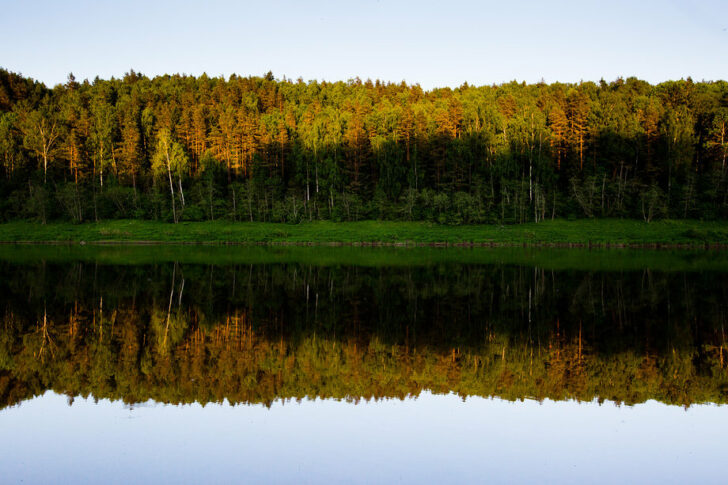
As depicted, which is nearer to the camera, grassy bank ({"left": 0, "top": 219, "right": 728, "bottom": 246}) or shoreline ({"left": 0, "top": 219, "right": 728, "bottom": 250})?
shoreline ({"left": 0, "top": 219, "right": 728, "bottom": 250})

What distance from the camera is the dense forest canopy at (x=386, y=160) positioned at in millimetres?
58875

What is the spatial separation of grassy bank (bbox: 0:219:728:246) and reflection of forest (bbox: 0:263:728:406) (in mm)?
27187

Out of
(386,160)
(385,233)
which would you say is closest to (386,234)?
(385,233)

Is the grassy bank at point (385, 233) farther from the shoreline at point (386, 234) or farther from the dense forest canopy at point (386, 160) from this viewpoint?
the dense forest canopy at point (386, 160)

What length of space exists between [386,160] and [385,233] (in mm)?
17980

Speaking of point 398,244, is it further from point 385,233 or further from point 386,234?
point 385,233

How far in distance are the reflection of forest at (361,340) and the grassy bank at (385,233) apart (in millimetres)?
27187

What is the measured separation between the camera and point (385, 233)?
51.8m

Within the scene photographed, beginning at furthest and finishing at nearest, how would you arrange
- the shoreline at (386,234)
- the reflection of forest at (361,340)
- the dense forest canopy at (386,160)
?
the dense forest canopy at (386,160), the shoreline at (386,234), the reflection of forest at (361,340)

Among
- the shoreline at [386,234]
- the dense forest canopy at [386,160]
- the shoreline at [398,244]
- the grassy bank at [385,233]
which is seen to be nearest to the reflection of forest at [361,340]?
the shoreline at [398,244]

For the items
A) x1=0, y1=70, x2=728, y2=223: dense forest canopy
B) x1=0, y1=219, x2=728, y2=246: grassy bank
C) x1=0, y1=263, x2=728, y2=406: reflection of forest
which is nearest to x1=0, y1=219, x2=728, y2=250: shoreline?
x1=0, y1=219, x2=728, y2=246: grassy bank

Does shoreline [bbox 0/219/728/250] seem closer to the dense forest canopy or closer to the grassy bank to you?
the grassy bank

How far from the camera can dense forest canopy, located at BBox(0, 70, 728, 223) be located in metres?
58.9

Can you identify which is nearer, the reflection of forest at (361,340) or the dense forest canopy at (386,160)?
the reflection of forest at (361,340)
